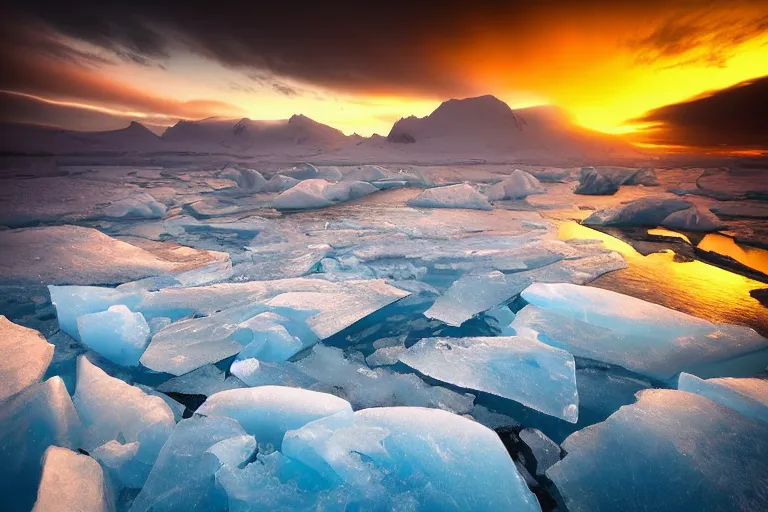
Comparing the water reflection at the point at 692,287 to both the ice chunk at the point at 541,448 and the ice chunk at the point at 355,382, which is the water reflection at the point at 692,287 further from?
the ice chunk at the point at 355,382

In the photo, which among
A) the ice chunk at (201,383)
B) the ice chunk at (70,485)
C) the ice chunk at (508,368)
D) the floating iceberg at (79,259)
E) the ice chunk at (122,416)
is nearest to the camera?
the ice chunk at (70,485)

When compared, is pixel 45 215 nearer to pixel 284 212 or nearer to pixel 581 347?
pixel 284 212

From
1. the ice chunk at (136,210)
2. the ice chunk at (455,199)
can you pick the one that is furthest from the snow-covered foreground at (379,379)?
the ice chunk at (455,199)

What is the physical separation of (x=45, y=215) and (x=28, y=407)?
5089 millimetres

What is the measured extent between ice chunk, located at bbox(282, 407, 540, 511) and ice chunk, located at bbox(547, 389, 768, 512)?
6.9 inches

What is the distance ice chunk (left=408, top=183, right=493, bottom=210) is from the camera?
5852 mm

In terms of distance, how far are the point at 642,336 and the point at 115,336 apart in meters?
2.28

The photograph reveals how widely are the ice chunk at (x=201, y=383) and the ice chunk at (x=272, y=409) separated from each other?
24cm

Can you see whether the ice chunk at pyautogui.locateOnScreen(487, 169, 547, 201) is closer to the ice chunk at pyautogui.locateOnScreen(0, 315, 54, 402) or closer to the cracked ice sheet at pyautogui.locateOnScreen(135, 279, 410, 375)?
the cracked ice sheet at pyautogui.locateOnScreen(135, 279, 410, 375)

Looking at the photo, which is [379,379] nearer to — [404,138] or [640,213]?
[640,213]

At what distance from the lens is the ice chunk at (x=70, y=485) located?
76cm

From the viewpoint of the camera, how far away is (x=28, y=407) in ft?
3.31

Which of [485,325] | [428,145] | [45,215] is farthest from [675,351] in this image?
[428,145]

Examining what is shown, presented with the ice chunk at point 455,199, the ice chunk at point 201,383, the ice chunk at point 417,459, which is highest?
the ice chunk at point 455,199
